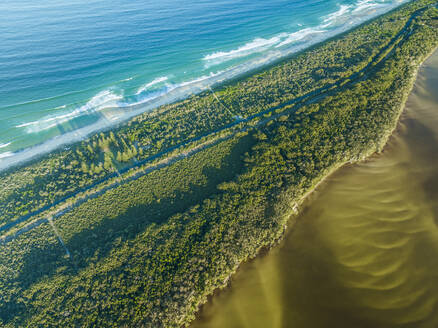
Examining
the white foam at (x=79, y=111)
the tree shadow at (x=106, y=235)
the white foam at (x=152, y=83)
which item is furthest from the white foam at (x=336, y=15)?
the white foam at (x=79, y=111)

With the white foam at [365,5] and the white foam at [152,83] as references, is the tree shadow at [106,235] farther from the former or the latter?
the white foam at [365,5]

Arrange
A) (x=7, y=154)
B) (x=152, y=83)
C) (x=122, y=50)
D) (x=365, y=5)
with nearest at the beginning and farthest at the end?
1. (x=7, y=154)
2. (x=152, y=83)
3. (x=122, y=50)
4. (x=365, y=5)

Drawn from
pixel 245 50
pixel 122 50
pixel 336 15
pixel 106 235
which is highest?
pixel 122 50

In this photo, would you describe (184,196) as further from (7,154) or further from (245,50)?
(245,50)

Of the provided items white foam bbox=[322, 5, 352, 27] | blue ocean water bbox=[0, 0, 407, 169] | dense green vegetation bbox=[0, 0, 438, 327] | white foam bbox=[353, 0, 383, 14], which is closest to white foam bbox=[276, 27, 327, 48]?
blue ocean water bbox=[0, 0, 407, 169]

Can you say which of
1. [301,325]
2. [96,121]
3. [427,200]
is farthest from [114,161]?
[427,200]

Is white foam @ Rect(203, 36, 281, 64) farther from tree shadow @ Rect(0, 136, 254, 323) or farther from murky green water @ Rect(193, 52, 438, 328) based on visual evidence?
murky green water @ Rect(193, 52, 438, 328)

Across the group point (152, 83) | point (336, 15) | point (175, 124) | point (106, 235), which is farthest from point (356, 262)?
point (336, 15)
